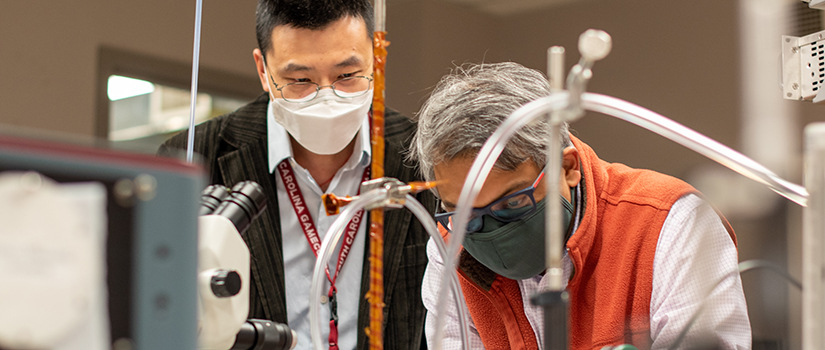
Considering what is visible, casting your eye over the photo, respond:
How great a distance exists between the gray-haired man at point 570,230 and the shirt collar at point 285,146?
1.87ft

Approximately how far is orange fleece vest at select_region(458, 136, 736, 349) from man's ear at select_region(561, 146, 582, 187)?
16mm

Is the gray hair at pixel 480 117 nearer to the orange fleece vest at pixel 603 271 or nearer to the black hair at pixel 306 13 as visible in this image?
the orange fleece vest at pixel 603 271

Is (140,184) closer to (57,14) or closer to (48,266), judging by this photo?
(48,266)

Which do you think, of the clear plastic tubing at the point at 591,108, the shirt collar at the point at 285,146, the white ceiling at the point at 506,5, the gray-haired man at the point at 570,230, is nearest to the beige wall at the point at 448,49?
the white ceiling at the point at 506,5

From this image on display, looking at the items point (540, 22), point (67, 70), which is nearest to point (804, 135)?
point (67, 70)

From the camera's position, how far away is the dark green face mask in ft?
4.41

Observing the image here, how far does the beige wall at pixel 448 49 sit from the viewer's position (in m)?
3.97

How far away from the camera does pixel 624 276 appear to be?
1.38m

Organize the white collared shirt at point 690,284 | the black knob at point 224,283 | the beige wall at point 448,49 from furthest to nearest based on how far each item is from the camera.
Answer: the beige wall at point 448,49 → the white collared shirt at point 690,284 → the black knob at point 224,283

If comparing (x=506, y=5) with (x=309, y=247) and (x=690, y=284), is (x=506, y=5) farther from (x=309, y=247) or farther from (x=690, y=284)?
(x=690, y=284)

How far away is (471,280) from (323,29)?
0.72m

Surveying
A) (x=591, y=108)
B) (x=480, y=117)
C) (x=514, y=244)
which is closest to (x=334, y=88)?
(x=480, y=117)

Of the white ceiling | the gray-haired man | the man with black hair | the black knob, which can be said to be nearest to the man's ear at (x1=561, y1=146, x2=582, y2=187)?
the gray-haired man

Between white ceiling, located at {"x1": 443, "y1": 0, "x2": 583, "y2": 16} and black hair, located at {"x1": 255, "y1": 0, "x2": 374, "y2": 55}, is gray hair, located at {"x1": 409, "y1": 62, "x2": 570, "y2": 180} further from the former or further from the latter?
white ceiling, located at {"x1": 443, "y1": 0, "x2": 583, "y2": 16}
